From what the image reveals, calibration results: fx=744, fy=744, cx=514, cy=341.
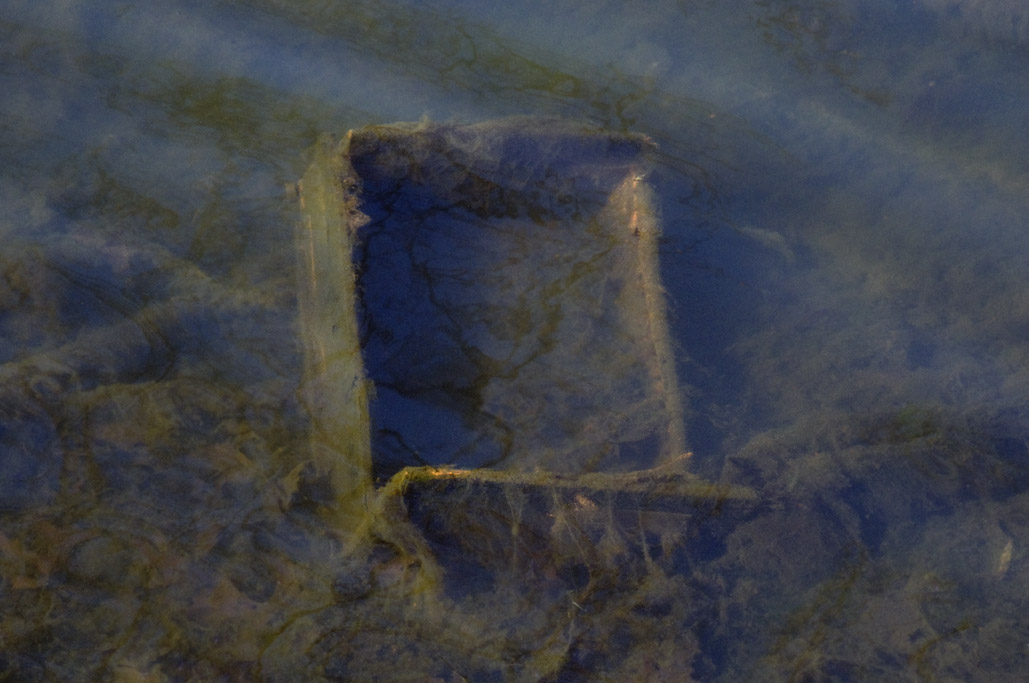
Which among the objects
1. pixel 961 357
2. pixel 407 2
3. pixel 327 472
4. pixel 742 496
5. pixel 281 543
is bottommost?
pixel 281 543

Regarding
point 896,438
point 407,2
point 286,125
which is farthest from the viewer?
point 407,2

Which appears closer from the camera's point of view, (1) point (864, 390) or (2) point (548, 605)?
(2) point (548, 605)

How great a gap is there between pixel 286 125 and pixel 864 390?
319cm

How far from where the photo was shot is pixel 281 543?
9.05ft

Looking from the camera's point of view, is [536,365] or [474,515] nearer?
[474,515]

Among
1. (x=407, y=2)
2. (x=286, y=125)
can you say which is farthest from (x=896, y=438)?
(x=407, y=2)

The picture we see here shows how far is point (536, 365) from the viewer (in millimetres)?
3189

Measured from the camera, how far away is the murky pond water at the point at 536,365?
2572mm

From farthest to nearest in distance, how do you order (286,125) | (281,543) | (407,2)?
(407,2) < (286,125) < (281,543)

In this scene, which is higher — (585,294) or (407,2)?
(407,2)

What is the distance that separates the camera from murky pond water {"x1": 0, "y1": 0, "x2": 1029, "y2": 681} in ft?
8.44

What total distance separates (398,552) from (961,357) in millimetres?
2516

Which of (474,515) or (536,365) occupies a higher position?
(536,365)

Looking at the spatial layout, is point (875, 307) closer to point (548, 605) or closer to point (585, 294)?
point (585, 294)
